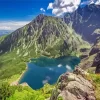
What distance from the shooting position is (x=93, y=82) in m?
48.1

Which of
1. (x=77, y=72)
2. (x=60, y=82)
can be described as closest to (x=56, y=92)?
(x=60, y=82)

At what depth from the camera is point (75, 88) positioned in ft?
144

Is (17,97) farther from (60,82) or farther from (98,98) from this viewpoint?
(98,98)

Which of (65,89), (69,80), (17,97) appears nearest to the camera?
(65,89)

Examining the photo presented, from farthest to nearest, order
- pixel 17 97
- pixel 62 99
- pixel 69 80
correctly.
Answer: pixel 17 97 → pixel 69 80 → pixel 62 99

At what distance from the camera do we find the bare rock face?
4293 centimetres

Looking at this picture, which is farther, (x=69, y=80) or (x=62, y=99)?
(x=69, y=80)

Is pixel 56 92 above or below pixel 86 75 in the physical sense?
below

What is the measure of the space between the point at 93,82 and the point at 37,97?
13324 mm

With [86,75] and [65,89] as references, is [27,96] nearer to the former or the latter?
[65,89]

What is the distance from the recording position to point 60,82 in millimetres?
49875

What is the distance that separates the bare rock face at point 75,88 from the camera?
42934 millimetres

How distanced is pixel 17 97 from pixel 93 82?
18.3 metres

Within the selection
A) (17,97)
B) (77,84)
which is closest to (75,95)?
(77,84)
